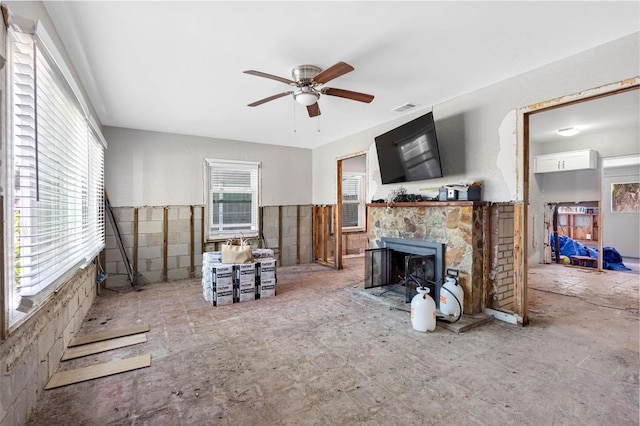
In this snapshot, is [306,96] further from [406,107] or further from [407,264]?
[407,264]

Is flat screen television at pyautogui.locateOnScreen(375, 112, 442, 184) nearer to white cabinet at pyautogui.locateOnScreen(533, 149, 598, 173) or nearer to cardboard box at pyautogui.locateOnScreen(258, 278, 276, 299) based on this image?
cardboard box at pyautogui.locateOnScreen(258, 278, 276, 299)

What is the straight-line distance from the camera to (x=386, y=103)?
4.04m

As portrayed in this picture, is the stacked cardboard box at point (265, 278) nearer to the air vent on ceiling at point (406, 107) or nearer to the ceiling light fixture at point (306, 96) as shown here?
the ceiling light fixture at point (306, 96)

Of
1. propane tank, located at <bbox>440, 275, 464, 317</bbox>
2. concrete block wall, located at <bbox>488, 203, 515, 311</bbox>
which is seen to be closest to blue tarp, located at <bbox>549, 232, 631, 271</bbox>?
concrete block wall, located at <bbox>488, 203, 515, 311</bbox>

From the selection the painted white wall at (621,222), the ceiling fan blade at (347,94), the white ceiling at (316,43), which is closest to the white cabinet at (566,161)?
the painted white wall at (621,222)

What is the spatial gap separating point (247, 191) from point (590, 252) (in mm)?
7497

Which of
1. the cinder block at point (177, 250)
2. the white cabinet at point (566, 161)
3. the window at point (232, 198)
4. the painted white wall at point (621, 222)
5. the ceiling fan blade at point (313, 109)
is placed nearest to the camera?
the ceiling fan blade at point (313, 109)

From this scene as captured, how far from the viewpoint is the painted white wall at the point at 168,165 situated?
5.04 m

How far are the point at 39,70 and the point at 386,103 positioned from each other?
3.47m

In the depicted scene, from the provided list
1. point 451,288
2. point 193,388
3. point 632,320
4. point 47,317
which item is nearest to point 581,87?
point 451,288

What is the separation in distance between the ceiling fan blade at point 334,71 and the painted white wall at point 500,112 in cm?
195

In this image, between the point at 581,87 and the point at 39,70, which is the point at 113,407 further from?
the point at 581,87

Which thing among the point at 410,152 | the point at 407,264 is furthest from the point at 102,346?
the point at 410,152

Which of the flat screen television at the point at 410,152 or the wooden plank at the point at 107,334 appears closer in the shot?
the wooden plank at the point at 107,334
